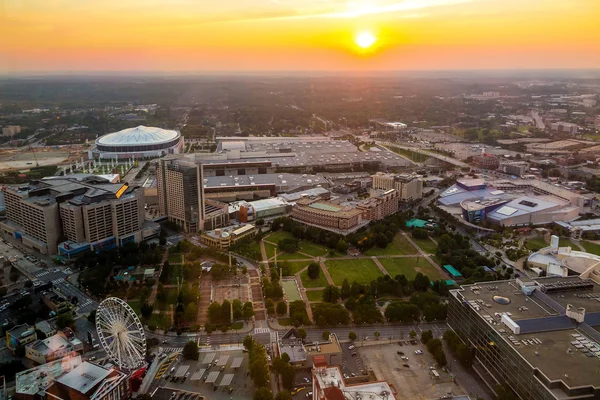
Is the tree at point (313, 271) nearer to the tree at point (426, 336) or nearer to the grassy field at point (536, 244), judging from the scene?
the tree at point (426, 336)

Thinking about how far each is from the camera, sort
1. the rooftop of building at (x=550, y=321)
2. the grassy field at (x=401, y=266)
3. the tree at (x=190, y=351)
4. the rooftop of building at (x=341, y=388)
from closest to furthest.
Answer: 1. the rooftop of building at (x=341, y=388)
2. the rooftop of building at (x=550, y=321)
3. the tree at (x=190, y=351)
4. the grassy field at (x=401, y=266)

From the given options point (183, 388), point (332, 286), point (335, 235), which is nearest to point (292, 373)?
point (183, 388)

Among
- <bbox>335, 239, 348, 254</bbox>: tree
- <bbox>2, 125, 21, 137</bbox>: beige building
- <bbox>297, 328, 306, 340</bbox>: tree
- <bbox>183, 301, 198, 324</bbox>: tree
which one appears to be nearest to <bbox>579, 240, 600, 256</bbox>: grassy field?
<bbox>335, 239, 348, 254</bbox>: tree

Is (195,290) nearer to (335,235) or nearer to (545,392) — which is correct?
(335,235)

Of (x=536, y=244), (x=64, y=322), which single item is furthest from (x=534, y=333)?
(x=64, y=322)

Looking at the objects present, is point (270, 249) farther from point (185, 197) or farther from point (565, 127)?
point (565, 127)

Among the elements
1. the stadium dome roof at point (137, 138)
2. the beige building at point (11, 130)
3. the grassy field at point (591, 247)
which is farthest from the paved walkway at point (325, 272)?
the beige building at point (11, 130)
